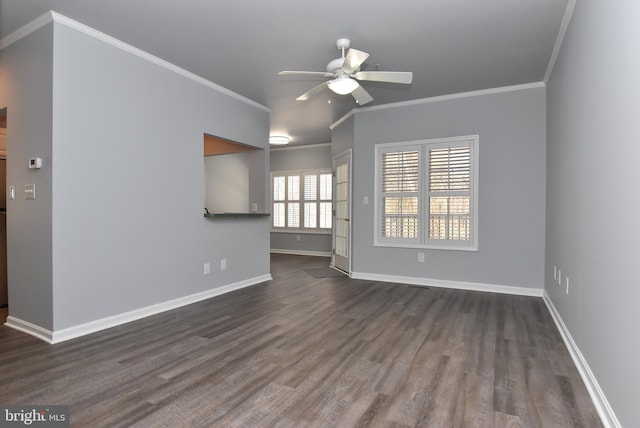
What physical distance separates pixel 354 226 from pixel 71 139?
12.4ft

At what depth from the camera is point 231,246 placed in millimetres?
4582

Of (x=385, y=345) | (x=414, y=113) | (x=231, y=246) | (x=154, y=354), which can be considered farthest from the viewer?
(x=414, y=113)

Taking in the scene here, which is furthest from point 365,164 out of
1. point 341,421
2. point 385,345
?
point 341,421

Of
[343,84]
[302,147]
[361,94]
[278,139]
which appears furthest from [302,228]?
[343,84]

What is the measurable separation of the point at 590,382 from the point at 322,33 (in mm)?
3179

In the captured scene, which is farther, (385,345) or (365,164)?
(365,164)

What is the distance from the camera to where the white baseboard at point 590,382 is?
1.72 metres

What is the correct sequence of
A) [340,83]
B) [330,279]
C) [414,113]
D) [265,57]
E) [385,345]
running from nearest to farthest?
[385,345] → [340,83] → [265,57] → [414,113] → [330,279]

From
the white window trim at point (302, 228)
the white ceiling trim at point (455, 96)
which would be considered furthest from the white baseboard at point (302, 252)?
the white ceiling trim at point (455, 96)

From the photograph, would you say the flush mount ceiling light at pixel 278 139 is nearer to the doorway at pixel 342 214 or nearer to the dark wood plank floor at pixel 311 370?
the doorway at pixel 342 214

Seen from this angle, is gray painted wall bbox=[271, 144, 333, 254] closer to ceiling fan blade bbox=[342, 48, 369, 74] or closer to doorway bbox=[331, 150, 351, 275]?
doorway bbox=[331, 150, 351, 275]

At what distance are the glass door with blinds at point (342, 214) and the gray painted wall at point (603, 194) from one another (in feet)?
10.2

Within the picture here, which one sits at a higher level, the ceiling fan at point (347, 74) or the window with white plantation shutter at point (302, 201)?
the ceiling fan at point (347, 74)

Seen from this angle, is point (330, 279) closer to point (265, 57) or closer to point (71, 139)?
point (265, 57)
